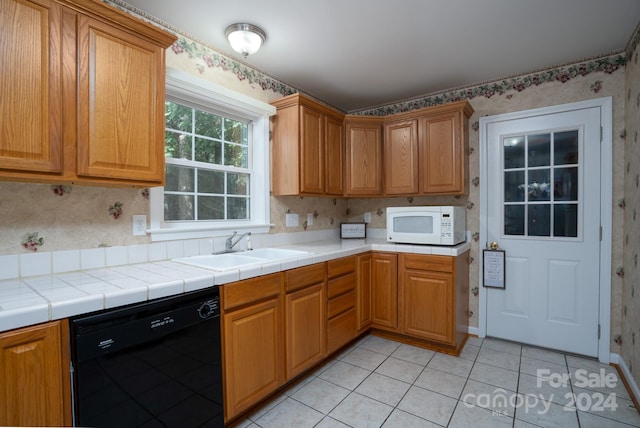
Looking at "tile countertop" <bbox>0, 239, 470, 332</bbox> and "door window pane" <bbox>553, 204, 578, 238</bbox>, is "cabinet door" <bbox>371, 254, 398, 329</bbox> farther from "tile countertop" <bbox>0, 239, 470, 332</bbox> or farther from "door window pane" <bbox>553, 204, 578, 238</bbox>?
"door window pane" <bbox>553, 204, 578, 238</bbox>

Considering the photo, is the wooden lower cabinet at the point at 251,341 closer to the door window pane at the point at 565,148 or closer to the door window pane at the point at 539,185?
the door window pane at the point at 539,185

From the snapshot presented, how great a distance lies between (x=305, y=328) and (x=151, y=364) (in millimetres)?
1032

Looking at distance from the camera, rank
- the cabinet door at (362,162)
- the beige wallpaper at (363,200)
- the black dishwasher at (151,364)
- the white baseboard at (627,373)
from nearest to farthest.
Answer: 1. the black dishwasher at (151,364)
2. the beige wallpaper at (363,200)
3. the white baseboard at (627,373)
4. the cabinet door at (362,162)

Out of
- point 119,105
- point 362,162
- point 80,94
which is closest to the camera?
point 80,94

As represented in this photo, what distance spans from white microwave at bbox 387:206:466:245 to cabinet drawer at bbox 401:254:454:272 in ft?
0.42

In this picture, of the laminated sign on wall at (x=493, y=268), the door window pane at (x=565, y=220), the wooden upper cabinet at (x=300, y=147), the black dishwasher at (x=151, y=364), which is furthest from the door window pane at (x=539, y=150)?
the black dishwasher at (x=151, y=364)

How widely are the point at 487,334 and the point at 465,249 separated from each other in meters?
0.86

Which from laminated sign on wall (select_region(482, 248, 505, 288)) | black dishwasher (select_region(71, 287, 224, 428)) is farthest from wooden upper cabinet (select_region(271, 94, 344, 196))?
laminated sign on wall (select_region(482, 248, 505, 288))

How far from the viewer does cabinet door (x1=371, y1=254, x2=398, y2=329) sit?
2825 mm

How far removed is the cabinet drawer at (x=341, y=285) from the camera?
238cm

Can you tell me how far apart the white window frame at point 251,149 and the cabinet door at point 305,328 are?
2.51 ft

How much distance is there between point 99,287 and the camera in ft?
4.22

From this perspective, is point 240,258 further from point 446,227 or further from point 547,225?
Result: point 547,225

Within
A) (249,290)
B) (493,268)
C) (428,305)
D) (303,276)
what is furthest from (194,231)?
(493,268)
